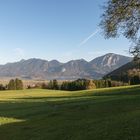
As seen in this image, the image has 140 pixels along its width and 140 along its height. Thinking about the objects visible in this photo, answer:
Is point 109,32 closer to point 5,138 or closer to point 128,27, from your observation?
point 128,27

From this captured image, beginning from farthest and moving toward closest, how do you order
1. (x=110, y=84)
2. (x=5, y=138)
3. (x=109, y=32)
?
(x=110, y=84)
(x=109, y=32)
(x=5, y=138)

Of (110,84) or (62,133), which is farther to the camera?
(110,84)

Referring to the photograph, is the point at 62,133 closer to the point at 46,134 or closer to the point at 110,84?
the point at 46,134

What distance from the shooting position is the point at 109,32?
3306cm

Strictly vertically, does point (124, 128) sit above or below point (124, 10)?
below

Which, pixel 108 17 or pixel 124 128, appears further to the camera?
pixel 108 17

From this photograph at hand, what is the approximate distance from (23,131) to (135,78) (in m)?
151

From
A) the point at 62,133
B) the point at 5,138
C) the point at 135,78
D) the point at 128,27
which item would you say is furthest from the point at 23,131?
the point at 135,78

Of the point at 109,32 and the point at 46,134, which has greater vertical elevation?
the point at 109,32

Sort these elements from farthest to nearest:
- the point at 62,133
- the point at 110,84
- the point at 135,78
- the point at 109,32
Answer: the point at 110,84
the point at 135,78
the point at 109,32
the point at 62,133

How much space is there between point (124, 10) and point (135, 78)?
151631 mm

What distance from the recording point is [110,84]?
19262cm

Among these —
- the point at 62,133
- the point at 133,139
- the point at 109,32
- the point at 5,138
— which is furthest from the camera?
the point at 109,32

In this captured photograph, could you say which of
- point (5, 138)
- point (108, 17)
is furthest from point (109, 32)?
point (5, 138)
